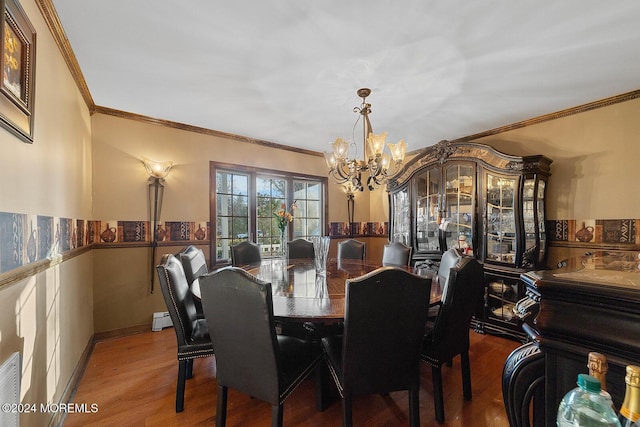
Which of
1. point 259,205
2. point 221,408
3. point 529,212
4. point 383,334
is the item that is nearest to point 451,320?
point 383,334

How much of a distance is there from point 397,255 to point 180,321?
2.24 m

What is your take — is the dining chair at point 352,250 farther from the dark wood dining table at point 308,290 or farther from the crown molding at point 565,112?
the crown molding at point 565,112

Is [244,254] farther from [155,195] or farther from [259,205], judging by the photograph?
[155,195]

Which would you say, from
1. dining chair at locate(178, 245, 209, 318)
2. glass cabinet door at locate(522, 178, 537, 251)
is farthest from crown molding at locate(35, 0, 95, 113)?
glass cabinet door at locate(522, 178, 537, 251)

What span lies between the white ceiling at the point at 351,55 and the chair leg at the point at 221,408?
2.13 metres

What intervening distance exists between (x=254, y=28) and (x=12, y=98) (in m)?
1.23

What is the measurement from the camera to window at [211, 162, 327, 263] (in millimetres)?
3742

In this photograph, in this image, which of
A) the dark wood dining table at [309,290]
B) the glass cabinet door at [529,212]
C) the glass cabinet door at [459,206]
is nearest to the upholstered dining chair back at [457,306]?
the dark wood dining table at [309,290]

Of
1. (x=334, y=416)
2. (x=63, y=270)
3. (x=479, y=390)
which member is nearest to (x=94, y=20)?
(x=63, y=270)

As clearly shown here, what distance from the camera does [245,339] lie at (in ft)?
4.63

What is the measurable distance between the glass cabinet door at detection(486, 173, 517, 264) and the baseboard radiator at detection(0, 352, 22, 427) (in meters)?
3.73

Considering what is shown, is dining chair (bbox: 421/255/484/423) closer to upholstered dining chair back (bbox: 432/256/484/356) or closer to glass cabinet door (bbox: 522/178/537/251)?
upholstered dining chair back (bbox: 432/256/484/356)

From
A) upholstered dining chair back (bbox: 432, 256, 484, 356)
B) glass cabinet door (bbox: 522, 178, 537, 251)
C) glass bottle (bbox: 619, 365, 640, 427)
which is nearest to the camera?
glass bottle (bbox: 619, 365, 640, 427)

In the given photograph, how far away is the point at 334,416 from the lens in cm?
178
